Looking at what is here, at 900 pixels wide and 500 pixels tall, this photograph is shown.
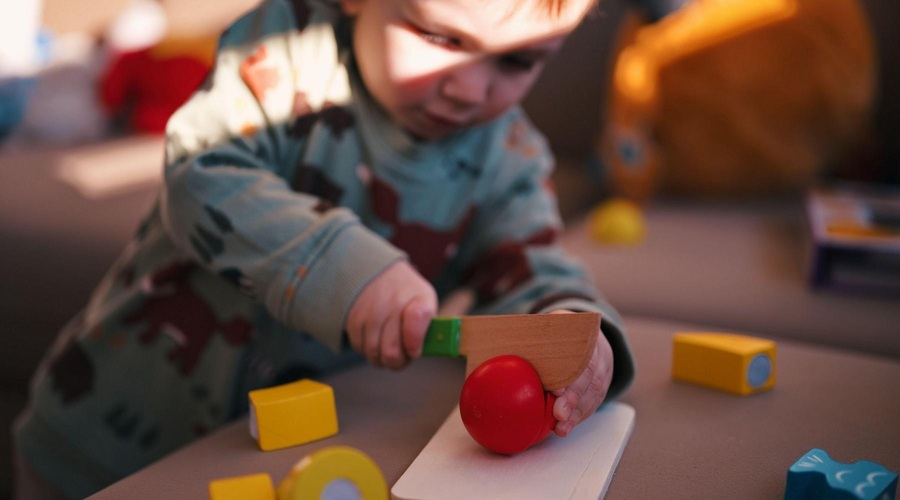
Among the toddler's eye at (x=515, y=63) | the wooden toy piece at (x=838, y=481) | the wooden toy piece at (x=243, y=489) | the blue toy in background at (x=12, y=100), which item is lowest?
the blue toy in background at (x=12, y=100)

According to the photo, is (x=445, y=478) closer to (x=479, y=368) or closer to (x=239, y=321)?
(x=479, y=368)

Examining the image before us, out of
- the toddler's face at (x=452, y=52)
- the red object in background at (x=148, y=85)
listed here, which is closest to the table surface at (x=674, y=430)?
the toddler's face at (x=452, y=52)

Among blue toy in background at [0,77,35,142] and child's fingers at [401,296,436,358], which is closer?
child's fingers at [401,296,436,358]

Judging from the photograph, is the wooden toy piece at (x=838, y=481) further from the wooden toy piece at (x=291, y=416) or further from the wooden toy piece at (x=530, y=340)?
the wooden toy piece at (x=291, y=416)

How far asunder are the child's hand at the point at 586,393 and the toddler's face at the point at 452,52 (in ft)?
0.69

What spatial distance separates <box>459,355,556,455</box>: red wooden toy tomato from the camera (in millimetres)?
473

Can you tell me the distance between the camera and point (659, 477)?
488 millimetres

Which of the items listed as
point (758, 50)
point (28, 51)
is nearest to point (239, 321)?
point (758, 50)

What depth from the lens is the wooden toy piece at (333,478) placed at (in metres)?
0.40

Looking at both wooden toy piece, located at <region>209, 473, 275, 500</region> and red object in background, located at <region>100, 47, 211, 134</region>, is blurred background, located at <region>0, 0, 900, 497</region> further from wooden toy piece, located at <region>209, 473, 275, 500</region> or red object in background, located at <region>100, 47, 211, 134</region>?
wooden toy piece, located at <region>209, 473, 275, 500</region>

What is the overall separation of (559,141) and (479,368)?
1.14 metres

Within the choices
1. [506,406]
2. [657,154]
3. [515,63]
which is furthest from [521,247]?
[657,154]

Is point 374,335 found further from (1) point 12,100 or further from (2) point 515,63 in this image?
(1) point 12,100

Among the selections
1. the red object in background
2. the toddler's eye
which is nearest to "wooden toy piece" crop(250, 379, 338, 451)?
the toddler's eye
